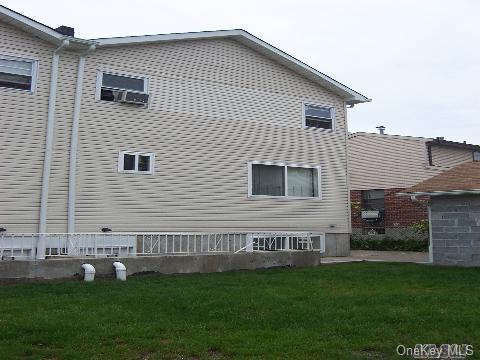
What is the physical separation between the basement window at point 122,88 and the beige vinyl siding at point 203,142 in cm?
20

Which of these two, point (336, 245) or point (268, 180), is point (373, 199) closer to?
point (336, 245)

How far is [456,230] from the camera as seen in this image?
14.3 meters

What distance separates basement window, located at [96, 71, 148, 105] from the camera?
45.8 ft

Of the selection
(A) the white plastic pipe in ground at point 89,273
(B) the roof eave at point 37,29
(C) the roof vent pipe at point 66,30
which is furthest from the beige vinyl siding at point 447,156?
(A) the white plastic pipe in ground at point 89,273

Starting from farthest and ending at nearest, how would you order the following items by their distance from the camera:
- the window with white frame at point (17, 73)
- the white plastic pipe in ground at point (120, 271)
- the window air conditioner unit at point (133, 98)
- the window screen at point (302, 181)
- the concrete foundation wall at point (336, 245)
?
the concrete foundation wall at point (336, 245) → the window screen at point (302, 181) → the window air conditioner unit at point (133, 98) → the window with white frame at point (17, 73) → the white plastic pipe in ground at point (120, 271)

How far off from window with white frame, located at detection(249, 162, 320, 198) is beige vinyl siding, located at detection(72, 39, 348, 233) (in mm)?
264

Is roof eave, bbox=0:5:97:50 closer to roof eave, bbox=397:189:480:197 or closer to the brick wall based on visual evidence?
roof eave, bbox=397:189:480:197

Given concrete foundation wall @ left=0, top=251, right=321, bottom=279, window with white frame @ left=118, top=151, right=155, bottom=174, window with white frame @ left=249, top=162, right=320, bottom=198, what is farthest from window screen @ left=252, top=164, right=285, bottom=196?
window with white frame @ left=118, top=151, right=155, bottom=174

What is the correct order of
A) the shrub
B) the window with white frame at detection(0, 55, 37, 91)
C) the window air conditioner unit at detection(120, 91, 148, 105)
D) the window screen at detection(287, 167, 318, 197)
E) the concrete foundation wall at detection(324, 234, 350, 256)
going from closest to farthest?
1. the window with white frame at detection(0, 55, 37, 91)
2. the window air conditioner unit at detection(120, 91, 148, 105)
3. the window screen at detection(287, 167, 318, 197)
4. the concrete foundation wall at detection(324, 234, 350, 256)
5. the shrub

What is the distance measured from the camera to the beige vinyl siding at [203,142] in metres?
13.7

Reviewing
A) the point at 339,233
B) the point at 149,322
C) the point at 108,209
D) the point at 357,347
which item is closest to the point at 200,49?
the point at 108,209

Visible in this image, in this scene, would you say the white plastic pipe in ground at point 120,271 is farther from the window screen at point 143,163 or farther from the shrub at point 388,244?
the shrub at point 388,244

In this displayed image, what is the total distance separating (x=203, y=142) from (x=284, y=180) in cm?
320

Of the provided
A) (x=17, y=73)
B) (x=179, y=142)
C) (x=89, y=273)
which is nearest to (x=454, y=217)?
(x=179, y=142)
